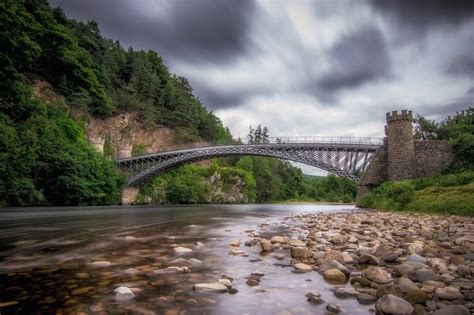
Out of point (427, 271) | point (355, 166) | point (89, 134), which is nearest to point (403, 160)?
point (355, 166)

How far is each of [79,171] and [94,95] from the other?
21.6 meters

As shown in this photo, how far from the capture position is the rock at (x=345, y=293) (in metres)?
3.01

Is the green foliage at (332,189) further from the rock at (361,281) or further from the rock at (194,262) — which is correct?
the rock at (361,281)

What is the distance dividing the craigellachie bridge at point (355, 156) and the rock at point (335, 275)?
24076 millimetres

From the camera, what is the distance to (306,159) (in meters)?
37.4

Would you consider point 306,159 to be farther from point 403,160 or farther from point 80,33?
point 80,33

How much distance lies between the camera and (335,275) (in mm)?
3627

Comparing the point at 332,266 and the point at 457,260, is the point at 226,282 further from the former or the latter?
the point at 457,260

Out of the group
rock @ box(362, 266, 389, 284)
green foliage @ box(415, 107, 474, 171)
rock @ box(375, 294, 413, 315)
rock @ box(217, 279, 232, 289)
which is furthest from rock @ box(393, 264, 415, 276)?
green foliage @ box(415, 107, 474, 171)

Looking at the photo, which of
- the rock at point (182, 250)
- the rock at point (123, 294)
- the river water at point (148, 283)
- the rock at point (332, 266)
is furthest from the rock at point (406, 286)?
the rock at point (182, 250)

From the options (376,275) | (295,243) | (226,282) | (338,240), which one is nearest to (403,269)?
(376,275)

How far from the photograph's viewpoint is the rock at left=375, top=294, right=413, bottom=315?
7.94 feet

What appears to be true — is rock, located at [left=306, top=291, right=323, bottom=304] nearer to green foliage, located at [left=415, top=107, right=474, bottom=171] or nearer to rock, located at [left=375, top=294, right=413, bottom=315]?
rock, located at [left=375, top=294, right=413, bottom=315]

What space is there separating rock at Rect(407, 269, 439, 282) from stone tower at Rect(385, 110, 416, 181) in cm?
2410
